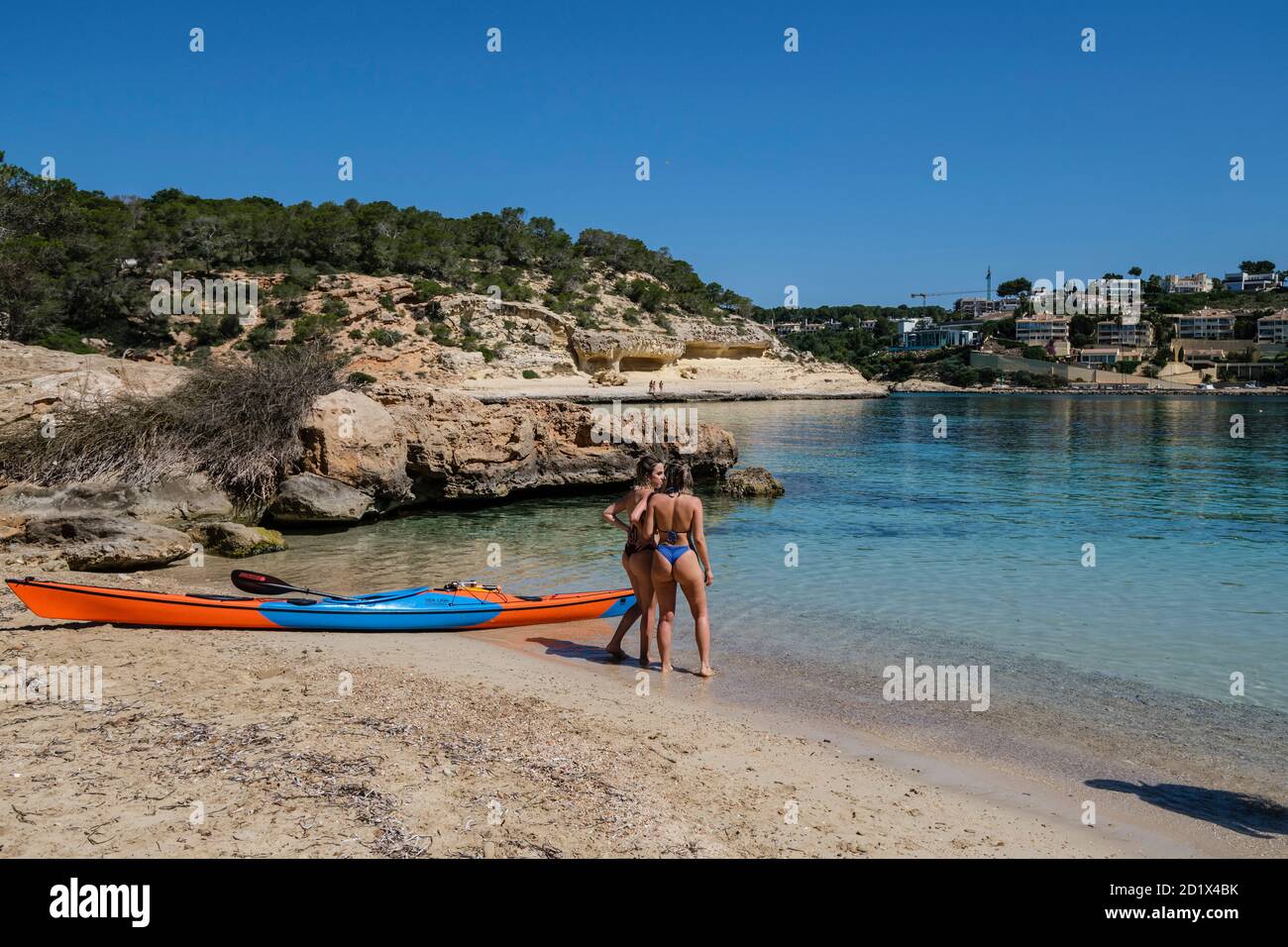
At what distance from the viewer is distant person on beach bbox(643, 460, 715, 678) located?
6797 mm

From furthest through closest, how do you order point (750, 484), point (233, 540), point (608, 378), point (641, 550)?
point (608, 378) < point (750, 484) < point (233, 540) < point (641, 550)

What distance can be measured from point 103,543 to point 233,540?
1641 mm

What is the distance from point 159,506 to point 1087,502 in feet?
53.0

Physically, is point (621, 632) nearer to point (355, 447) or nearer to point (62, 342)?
point (355, 447)

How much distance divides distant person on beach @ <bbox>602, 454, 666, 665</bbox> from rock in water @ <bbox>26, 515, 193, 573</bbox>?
20.5 feet

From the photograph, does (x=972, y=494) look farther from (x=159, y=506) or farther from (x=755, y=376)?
(x=755, y=376)

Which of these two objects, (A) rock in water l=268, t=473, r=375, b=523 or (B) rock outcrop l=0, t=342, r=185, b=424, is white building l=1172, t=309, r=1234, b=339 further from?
(B) rock outcrop l=0, t=342, r=185, b=424

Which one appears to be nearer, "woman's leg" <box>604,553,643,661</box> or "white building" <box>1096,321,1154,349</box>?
"woman's leg" <box>604,553,643,661</box>

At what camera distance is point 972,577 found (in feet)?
35.8

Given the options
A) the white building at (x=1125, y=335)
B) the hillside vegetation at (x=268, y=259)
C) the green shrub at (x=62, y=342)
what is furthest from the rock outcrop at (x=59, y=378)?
the white building at (x=1125, y=335)

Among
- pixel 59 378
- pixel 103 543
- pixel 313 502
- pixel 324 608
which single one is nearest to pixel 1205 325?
pixel 313 502

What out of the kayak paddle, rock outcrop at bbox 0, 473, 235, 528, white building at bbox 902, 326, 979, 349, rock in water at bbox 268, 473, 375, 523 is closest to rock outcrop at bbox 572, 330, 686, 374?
rock in water at bbox 268, 473, 375, 523

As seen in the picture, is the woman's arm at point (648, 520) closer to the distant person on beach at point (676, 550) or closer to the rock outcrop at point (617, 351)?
the distant person on beach at point (676, 550)
